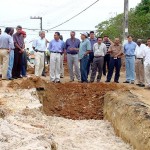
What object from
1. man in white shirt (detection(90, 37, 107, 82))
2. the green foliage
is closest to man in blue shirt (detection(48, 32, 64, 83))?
man in white shirt (detection(90, 37, 107, 82))

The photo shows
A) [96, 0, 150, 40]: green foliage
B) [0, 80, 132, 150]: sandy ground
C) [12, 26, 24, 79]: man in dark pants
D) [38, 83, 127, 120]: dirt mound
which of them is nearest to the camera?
[0, 80, 132, 150]: sandy ground

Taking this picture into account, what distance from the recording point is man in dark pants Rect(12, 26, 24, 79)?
14.9 m

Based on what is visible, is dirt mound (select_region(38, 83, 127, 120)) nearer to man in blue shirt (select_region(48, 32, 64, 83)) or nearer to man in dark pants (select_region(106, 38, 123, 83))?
man in blue shirt (select_region(48, 32, 64, 83))

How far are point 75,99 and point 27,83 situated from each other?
65.8 inches

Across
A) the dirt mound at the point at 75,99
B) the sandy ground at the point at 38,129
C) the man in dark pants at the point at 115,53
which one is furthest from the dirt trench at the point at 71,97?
the man in dark pants at the point at 115,53

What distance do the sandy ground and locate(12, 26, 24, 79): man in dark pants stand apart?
4.54 feet

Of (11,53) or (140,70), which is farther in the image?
(140,70)

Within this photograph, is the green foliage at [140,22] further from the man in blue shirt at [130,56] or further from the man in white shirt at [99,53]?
the man in white shirt at [99,53]

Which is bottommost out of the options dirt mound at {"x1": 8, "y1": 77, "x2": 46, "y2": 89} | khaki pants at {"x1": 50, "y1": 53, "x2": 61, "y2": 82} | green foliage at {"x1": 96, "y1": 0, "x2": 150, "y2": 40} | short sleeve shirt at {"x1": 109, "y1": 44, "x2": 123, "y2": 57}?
dirt mound at {"x1": 8, "y1": 77, "x2": 46, "y2": 89}

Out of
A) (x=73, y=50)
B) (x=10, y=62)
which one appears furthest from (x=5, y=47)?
(x=73, y=50)

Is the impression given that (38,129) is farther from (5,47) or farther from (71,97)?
(5,47)

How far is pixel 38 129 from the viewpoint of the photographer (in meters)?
7.85

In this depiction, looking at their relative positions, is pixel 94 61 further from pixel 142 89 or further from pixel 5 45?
pixel 5 45

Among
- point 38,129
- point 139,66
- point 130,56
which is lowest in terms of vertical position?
point 38,129
